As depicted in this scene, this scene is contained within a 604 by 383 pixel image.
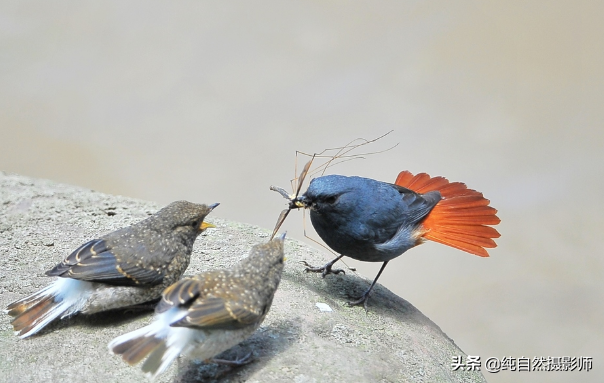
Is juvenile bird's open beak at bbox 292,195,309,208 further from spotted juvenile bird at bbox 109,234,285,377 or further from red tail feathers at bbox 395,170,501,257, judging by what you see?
spotted juvenile bird at bbox 109,234,285,377

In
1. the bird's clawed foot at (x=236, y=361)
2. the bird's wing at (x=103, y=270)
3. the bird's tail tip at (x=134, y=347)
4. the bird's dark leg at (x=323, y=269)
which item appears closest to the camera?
the bird's tail tip at (x=134, y=347)


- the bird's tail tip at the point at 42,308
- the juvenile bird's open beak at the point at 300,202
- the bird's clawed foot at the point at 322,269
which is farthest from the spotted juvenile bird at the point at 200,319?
the bird's clawed foot at the point at 322,269

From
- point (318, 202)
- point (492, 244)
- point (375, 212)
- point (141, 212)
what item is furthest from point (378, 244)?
point (141, 212)

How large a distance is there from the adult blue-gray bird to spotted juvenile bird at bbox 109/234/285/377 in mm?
1196

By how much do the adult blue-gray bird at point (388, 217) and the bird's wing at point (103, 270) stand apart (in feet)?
3.67

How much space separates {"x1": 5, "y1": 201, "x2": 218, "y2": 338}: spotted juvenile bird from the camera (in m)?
2.96

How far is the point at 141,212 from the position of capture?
4672 mm

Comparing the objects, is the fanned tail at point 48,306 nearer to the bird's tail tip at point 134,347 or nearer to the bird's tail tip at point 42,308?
the bird's tail tip at point 42,308

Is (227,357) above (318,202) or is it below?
below

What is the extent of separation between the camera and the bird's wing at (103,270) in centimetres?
292

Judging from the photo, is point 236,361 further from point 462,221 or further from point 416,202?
point 462,221

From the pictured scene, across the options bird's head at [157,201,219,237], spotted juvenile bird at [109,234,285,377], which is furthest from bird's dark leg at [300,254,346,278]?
spotted juvenile bird at [109,234,285,377]

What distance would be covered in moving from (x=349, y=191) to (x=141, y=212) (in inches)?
70.3

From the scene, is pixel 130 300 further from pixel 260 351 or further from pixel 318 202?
pixel 318 202
